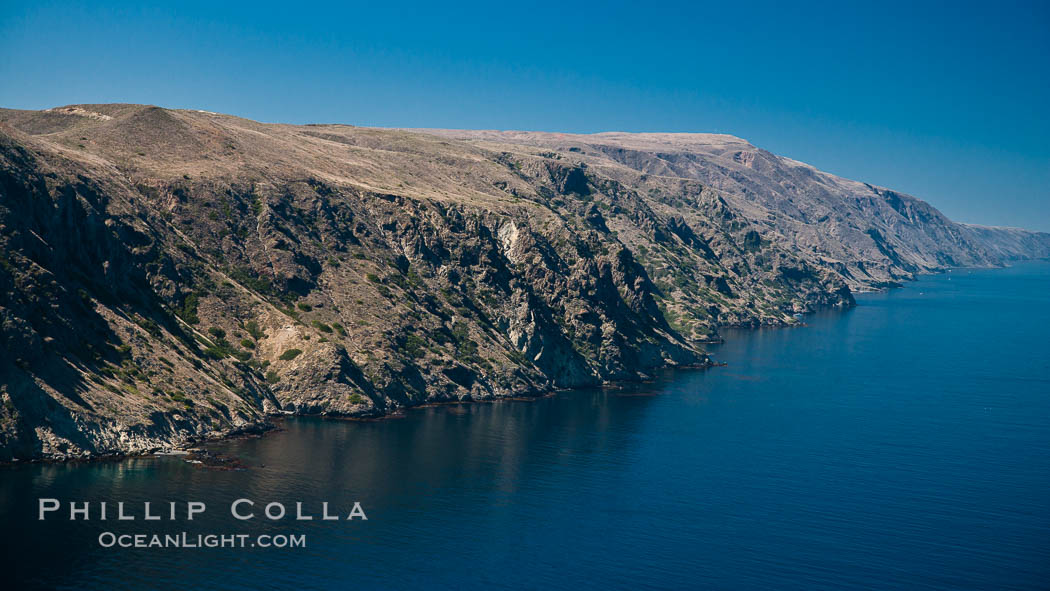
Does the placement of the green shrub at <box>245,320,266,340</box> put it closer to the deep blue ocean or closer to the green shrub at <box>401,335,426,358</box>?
the deep blue ocean

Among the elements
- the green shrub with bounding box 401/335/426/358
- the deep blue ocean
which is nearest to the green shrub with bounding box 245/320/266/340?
the deep blue ocean

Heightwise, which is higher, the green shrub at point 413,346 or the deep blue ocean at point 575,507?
the green shrub at point 413,346

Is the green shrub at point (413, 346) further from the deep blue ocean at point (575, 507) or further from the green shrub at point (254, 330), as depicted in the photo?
the green shrub at point (254, 330)

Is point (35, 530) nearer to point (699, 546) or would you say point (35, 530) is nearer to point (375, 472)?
point (375, 472)

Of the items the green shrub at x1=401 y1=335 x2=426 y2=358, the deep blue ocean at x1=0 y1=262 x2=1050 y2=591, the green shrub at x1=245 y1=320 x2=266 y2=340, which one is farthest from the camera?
the green shrub at x1=401 y1=335 x2=426 y2=358

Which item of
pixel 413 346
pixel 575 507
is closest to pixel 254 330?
pixel 413 346

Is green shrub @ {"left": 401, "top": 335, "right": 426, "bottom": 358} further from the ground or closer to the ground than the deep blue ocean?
further from the ground

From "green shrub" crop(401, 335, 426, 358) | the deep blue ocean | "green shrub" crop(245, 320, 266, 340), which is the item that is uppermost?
"green shrub" crop(245, 320, 266, 340)

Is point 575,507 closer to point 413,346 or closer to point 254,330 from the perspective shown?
point 413,346

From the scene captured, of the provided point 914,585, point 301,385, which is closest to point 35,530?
point 301,385

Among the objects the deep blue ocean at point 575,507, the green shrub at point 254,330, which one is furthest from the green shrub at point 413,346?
the green shrub at point 254,330
